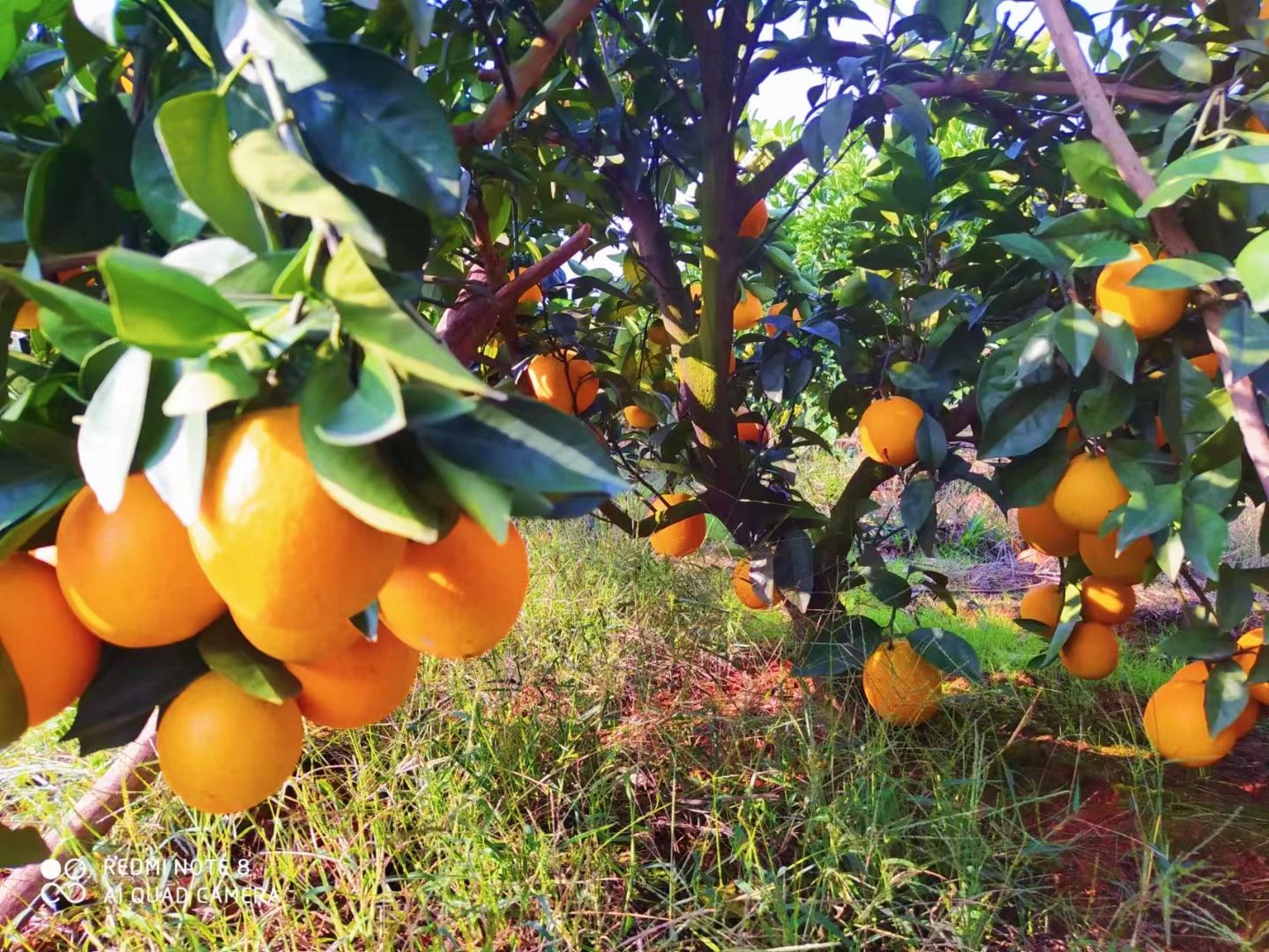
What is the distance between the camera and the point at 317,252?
281 mm

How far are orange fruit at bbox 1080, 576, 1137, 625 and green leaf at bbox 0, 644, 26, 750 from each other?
121 centimetres

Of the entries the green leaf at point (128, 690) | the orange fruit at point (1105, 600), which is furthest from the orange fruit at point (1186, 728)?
the green leaf at point (128, 690)

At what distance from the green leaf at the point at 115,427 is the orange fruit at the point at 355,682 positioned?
15 cm

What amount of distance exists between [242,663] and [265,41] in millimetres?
262

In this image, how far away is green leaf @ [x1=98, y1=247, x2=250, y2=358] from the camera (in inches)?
9.8

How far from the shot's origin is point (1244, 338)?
0.59m

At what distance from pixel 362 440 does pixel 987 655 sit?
1929 millimetres

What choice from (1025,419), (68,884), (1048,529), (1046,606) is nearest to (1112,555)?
(1048,529)

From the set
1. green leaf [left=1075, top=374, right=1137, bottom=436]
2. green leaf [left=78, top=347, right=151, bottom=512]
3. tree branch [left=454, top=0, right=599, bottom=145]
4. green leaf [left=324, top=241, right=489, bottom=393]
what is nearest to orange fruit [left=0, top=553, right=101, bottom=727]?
green leaf [left=78, top=347, right=151, bottom=512]

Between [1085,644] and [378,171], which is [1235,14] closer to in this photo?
[1085,644]

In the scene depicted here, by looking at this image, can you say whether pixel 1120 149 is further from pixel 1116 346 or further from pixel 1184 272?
pixel 1116 346

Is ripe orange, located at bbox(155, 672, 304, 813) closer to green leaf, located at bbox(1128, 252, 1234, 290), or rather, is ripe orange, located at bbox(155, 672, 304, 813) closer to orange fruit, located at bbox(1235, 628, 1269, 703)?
green leaf, located at bbox(1128, 252, 1234, 290)

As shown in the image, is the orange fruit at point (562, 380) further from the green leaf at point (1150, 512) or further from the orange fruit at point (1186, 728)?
the orange fruit at point (1186, 728)

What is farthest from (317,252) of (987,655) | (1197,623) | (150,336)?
(987,655)
